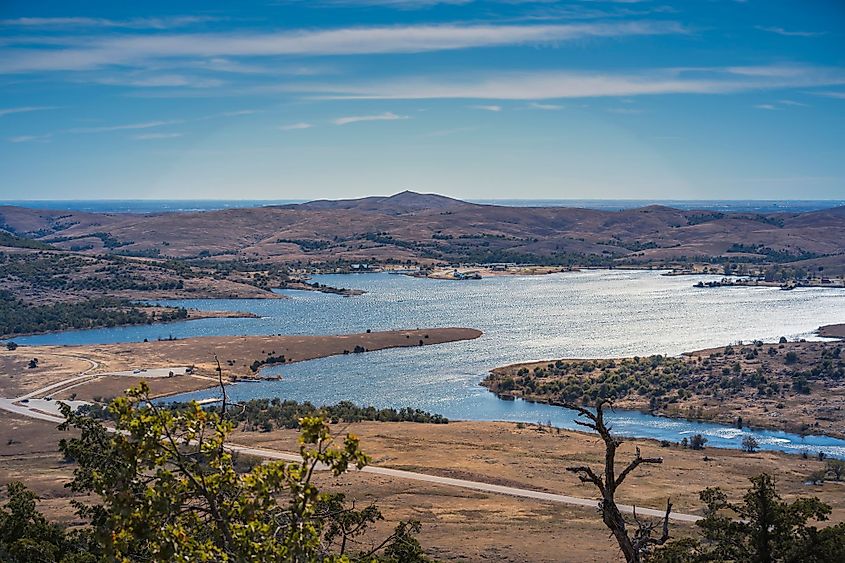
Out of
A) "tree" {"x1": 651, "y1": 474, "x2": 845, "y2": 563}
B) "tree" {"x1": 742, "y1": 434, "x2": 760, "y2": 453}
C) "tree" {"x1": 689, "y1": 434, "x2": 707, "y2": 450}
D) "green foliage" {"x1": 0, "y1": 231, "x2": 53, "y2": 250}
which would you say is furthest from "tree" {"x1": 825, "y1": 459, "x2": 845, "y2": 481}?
"green foliage" {"x1": 0, "y1": 231, "x2": 53, "y2": 250}

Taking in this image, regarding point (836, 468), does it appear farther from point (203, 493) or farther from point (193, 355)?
point (193, 355)

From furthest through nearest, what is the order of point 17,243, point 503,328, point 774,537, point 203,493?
1. point 17,243
2. point 503,328
3. point 774,537
4. point 203,493

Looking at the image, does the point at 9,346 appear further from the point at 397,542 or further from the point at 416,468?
the point at 397,542

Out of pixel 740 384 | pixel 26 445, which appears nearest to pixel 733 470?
pixel 740 384

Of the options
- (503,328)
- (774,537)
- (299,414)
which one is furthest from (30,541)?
(503,328)

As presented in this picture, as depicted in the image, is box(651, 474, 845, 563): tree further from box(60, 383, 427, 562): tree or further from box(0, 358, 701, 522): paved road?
box(60, 383, 427, 562): tree

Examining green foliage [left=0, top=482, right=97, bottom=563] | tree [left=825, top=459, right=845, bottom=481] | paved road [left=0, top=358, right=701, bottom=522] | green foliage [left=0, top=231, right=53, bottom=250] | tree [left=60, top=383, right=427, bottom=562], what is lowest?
paved road [left=0, top=358, right=701, bottom=522]
